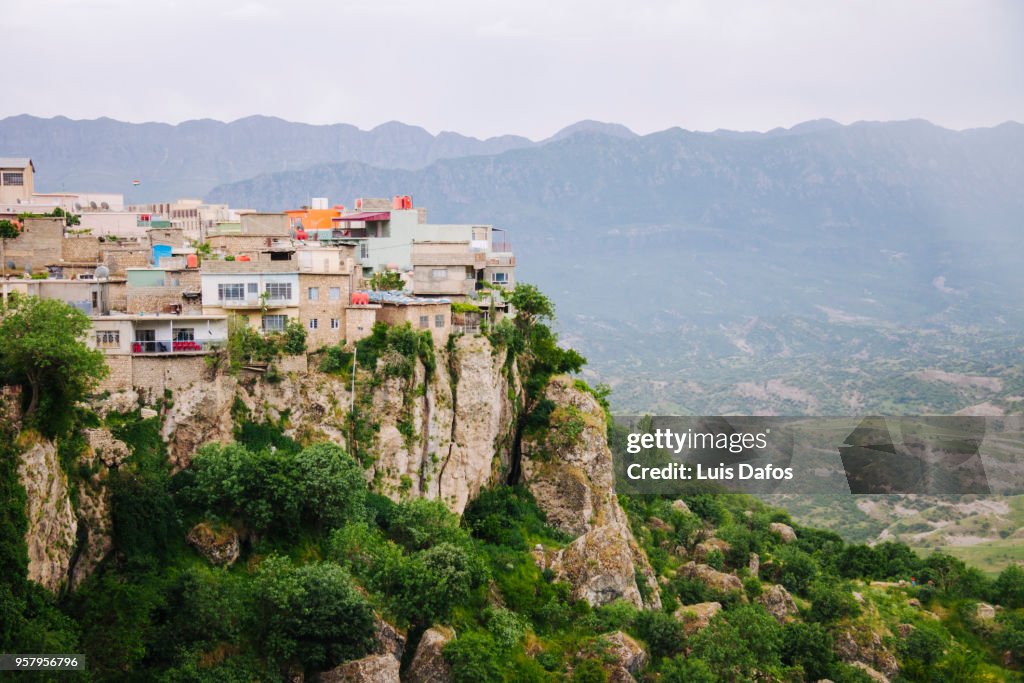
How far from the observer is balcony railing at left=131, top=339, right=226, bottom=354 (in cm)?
3897

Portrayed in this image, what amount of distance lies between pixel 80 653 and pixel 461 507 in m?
17.0

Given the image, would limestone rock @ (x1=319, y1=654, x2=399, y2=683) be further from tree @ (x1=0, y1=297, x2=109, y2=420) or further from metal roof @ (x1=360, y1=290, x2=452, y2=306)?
metal roof @ (x1=360, y1=290, x2=452, y2=306)

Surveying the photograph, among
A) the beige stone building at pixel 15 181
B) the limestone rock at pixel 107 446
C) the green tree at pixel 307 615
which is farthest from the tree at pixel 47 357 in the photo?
the beige stone building at pixel 15 181

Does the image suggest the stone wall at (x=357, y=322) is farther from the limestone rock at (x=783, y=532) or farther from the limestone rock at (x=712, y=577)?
the limestone rock at (x=783, y=532)

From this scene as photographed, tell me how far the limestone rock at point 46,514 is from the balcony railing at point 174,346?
5.95m

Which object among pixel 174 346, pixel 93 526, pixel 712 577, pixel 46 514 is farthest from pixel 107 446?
pixel 712 577

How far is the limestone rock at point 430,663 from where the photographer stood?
38.2 metres

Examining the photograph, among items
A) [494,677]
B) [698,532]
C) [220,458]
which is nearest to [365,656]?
[494,677]

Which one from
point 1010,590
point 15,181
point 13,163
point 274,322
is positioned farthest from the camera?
point 1010,590

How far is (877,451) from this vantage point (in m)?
95.4

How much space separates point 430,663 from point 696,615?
1584 cm

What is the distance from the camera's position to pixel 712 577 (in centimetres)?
5609

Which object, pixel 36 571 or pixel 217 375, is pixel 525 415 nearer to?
pixel 217 375

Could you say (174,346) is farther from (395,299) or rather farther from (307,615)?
(307,615)
